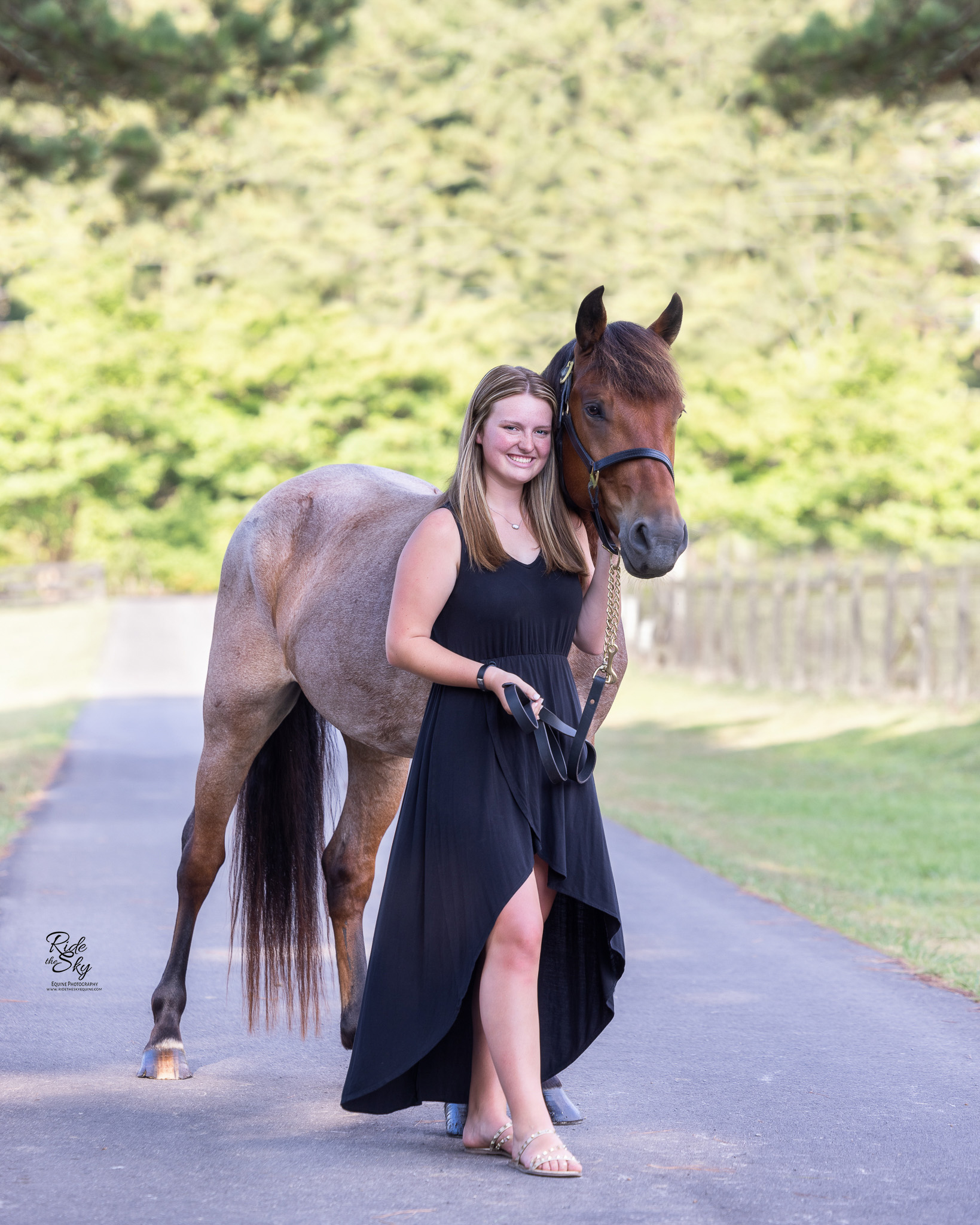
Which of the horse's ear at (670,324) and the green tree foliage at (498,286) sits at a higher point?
the green tree foliage at (498,286)

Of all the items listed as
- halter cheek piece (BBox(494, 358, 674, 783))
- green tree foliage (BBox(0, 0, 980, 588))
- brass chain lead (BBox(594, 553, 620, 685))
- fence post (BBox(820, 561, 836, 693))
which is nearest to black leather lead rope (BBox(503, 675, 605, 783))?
halter cheek piece (BBox(494, 358, 674, 783))

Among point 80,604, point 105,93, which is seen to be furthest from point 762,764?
point 80,604

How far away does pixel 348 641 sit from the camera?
448cm

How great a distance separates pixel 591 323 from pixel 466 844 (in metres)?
1.40

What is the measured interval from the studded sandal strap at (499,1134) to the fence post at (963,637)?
12.8 metres

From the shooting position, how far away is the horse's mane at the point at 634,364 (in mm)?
3713

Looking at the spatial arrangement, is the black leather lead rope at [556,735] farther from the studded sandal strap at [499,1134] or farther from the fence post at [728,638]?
the fence post at [728,638]

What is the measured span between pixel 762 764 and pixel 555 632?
408 inches

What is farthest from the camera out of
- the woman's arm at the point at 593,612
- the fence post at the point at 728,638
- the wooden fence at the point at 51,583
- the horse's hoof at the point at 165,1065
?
the wooden fence at the point at 51,583

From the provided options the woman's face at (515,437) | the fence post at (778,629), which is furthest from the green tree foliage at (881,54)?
the fence post at (778,629)

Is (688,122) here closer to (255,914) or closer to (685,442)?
(685,442)

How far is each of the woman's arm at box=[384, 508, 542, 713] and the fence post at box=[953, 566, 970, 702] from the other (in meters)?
Answer: 12.8

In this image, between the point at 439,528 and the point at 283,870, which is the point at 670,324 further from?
the point at 283,870

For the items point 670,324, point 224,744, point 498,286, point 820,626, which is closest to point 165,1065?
point 224,744
